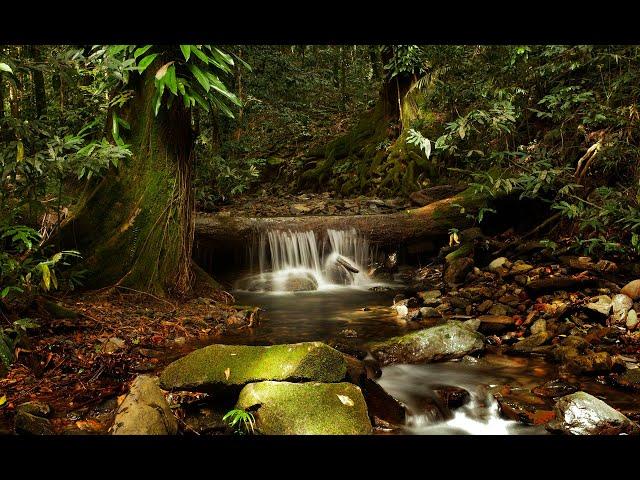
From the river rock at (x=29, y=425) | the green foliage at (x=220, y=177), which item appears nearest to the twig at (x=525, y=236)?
the green foliage at (x=220, y=177)

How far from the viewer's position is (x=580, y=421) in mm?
2906

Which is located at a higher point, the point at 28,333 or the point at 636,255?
the point at 636,255

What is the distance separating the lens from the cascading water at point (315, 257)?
354 inches

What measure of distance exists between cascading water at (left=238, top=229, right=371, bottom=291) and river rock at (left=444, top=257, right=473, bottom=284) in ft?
6.41

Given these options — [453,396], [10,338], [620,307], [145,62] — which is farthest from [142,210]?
[620,307]

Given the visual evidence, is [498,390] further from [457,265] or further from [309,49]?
[309,49]

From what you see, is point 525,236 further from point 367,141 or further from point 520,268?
point 367,141

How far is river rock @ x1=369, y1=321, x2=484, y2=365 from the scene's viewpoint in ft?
14.6

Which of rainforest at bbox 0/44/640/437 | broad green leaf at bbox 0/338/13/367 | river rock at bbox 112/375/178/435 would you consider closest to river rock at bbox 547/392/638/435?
rainforest at bbox 0/44/640/437

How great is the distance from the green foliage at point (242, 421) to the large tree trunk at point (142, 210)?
9.99 ft

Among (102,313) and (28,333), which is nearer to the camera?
(28,333)

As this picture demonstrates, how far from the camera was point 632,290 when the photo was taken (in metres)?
5.07
